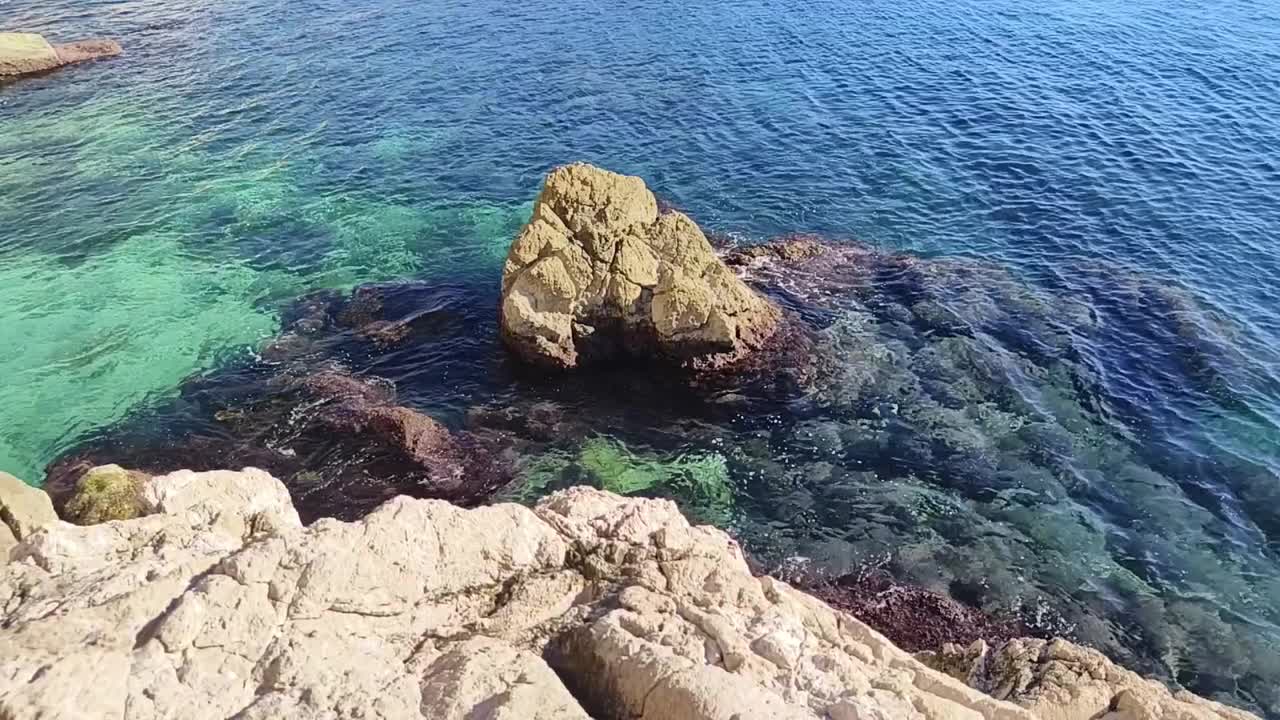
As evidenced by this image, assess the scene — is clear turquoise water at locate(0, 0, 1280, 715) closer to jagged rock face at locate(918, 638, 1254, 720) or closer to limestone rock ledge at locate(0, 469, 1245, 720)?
jagged rock face at locate(918, 638, 1254, 720)

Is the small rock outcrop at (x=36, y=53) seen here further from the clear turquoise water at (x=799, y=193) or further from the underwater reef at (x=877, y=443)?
the underwater reef at (x=877, y=443)


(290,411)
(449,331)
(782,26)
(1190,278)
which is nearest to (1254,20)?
(782,26)

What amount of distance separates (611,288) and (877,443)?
9052 millimetres

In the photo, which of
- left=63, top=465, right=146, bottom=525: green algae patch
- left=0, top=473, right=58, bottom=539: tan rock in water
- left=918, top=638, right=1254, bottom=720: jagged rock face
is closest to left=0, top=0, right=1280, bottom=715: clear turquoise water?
left=918, top=638, right=1254, bottom=720: jagged rock face

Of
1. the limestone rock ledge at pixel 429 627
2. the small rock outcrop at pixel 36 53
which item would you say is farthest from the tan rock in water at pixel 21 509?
the small rock outcrop at pixel 36 53

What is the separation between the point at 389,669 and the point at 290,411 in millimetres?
16098

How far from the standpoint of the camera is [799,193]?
38.8 metres

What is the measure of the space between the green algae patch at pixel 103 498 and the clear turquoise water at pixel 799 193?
5.49m

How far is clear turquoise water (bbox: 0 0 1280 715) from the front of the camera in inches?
869

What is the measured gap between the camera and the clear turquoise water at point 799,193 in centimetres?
2206

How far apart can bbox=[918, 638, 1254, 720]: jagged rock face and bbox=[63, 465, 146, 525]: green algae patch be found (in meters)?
16.5

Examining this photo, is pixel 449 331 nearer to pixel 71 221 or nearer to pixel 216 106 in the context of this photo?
pixel 71 221

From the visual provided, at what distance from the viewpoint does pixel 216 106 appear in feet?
153

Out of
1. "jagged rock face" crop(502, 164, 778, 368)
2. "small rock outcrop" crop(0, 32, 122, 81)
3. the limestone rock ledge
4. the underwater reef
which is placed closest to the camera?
the limestone rock ledge
